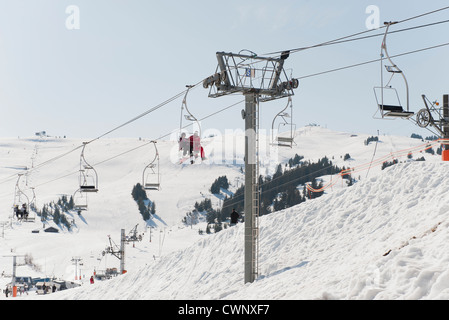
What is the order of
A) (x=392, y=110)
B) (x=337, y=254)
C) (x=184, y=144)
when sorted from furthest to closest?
1. (x=184, y=144)
2. (x=337, y=254)
3. (x=392, y=110)

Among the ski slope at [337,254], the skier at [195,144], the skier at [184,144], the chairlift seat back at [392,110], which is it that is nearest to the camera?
the ski slope at [337,254]

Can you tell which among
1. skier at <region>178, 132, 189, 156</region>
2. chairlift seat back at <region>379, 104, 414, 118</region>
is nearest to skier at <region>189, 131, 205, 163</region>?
skier at <region>178, 132, 189, 156</region>

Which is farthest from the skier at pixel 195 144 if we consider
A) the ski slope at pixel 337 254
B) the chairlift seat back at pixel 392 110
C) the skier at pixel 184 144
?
the chairlift seat back at pixel 392 110

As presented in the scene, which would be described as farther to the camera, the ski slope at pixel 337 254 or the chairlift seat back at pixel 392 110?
the chairlift seat back at pixel 392 110

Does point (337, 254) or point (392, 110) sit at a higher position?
point (392, 110)

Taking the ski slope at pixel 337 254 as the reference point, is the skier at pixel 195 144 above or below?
above

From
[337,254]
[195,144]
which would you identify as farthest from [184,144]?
[337,254]

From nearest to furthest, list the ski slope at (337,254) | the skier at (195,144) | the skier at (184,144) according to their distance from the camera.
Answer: the ski slope at (337,254) → the skier at (195,144) → the skier at (184,144)

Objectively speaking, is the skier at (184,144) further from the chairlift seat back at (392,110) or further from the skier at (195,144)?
the chairlift seat back at (392,110)

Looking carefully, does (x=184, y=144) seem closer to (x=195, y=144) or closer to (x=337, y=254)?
(x=195, y=144)

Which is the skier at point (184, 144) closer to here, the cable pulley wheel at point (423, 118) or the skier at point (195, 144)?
the skier at point (195, 144)

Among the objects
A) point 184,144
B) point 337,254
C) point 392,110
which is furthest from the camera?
point 184,144
